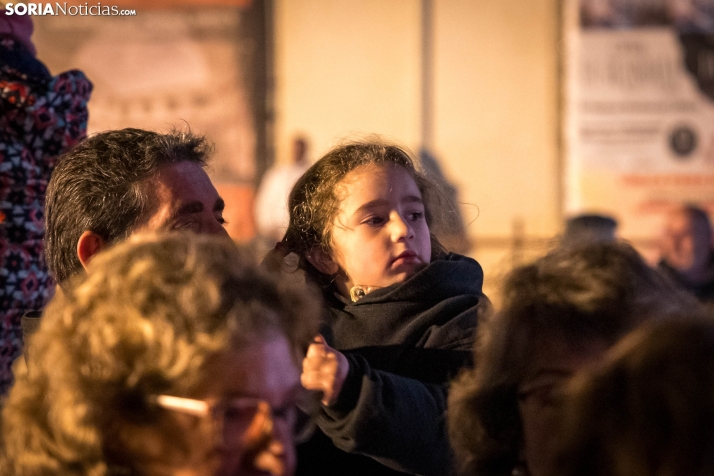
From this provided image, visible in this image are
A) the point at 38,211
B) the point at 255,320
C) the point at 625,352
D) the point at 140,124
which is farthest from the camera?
the point at 140,124

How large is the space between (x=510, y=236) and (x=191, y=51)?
12.9 feet

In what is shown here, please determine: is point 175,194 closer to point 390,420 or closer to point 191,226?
point 191,226

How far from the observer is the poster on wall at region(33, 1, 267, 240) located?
9.84 m

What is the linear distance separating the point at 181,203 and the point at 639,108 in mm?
8492

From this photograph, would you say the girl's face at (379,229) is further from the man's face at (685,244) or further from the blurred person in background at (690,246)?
the man's face at (685,244)

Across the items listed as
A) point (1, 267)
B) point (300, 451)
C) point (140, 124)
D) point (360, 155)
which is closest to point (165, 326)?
point (300, 451)

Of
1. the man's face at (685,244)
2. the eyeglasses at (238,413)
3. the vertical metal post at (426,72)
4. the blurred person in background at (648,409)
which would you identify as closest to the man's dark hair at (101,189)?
the eyeglasses at (238,413)

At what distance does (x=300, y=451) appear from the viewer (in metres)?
1.89

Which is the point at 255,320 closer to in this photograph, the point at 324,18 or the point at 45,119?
the point at 45,119

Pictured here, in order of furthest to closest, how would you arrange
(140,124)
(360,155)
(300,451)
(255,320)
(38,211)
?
(140,124), (38,211), (360,155), (300,451), (255,320)

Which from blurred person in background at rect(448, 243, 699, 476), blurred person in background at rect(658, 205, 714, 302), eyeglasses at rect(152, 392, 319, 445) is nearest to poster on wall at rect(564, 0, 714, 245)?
blurred person in background at rect(658, 205, 714, 302)

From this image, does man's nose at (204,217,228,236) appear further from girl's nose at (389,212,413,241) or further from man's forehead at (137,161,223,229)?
girl's nose at (389,212,413,241)

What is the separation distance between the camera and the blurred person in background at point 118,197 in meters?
2.07

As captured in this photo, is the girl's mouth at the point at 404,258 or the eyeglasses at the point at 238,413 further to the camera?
the girl's mouth at the point at 404,258
